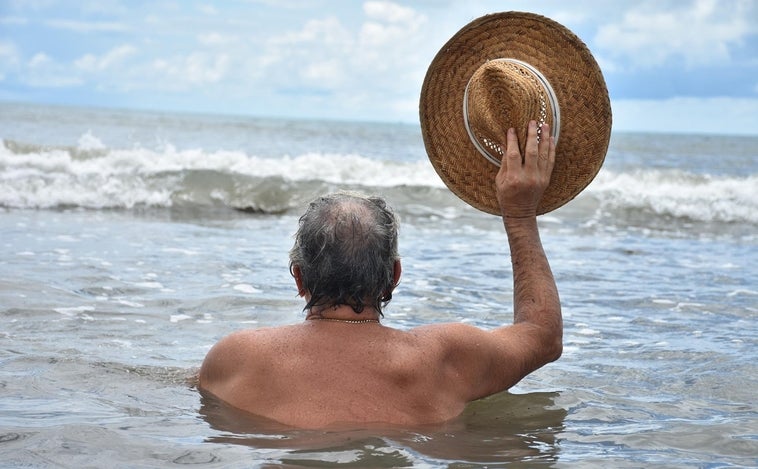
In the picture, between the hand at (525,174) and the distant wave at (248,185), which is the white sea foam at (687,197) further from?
the hand at (525,174)

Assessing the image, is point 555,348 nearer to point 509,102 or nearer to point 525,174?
point 525,174

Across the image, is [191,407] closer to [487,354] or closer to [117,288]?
[487,354]

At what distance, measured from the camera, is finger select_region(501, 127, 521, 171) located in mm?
3016

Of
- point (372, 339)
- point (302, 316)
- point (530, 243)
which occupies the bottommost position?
point (302, 316)

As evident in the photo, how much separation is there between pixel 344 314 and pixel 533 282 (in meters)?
0.62

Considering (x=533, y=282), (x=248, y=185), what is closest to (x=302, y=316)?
(x=533, y=282)

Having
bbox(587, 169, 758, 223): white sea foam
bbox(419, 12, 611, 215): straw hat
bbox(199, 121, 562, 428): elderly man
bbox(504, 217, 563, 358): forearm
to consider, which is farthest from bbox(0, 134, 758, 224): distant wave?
bbox(504, 217, 563, 358): forearm

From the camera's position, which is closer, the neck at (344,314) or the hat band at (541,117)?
the neck at (344,314)

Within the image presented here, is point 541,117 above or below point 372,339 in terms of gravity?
above

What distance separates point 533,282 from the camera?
3.09 meters

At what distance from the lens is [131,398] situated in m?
4.00

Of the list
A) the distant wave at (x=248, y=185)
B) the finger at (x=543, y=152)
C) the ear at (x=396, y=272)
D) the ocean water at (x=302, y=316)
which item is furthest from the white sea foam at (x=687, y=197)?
the ear at (x=396, y=272)

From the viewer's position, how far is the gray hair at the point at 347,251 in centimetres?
294

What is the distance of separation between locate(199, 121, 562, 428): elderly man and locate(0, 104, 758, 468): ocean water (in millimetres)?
143
